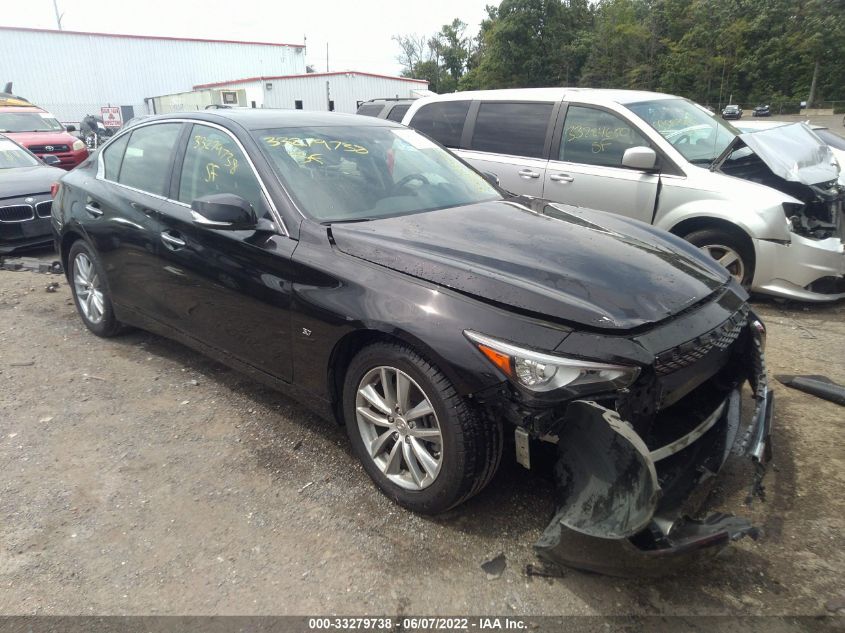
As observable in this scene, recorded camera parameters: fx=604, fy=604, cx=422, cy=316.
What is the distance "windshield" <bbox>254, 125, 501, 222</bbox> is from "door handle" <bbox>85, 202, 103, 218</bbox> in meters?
1.63

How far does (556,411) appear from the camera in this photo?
2.12 meters

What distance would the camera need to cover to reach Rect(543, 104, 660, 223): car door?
5.42 meters

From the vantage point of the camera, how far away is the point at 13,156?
27.5ft

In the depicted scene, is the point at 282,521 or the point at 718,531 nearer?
the point at 718,531

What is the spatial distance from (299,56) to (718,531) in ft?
177

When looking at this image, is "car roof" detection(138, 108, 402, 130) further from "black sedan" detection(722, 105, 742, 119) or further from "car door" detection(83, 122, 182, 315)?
"black sedan" detection(722, 105, 742, 119)

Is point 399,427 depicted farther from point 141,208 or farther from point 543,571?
point 141,208

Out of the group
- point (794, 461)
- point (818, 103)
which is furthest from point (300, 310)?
point (818, 103)

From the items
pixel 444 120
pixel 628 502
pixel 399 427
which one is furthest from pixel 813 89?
pixel 628 502

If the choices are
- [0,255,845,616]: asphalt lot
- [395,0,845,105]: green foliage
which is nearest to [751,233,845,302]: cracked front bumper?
[0,255,845,616]: asphalt lot

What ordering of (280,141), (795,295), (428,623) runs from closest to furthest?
(428,623)
(280,141)
(795,295)

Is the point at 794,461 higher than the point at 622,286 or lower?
lower

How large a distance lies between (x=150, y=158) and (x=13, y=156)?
595 cm

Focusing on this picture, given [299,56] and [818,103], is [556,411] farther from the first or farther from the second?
[818,103]
